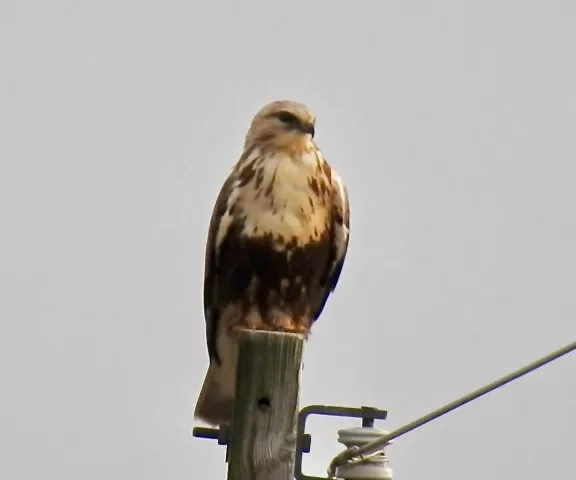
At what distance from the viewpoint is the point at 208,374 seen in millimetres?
6945

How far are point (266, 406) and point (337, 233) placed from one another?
2.48 m

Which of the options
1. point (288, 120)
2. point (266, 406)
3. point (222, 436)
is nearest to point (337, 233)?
point (288, 120)

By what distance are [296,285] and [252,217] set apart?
399mm

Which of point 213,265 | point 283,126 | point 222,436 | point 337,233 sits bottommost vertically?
point 222,436

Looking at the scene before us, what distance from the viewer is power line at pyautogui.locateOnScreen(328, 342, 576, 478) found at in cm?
441

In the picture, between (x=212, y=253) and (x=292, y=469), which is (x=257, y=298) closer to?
(x=212, y=253)

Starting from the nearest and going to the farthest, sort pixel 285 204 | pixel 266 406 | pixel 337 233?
pixel 266 406, pixel 285 204, pixel 337 233

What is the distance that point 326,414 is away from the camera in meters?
4.65

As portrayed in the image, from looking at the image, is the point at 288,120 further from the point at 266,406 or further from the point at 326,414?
the point at 266,406

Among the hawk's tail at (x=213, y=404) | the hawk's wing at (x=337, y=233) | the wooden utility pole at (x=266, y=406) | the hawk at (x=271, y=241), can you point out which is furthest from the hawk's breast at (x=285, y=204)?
the wooden utility pole at (x=266, y=406)

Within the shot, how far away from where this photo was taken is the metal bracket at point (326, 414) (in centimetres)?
442

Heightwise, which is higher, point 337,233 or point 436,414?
point 337,233

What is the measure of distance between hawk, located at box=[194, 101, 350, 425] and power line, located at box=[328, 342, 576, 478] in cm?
143

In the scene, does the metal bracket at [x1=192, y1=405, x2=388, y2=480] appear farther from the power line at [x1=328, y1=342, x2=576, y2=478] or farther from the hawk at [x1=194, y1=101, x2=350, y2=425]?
the hawk at [x1=194, y1=101, x2=350, y2=425]
